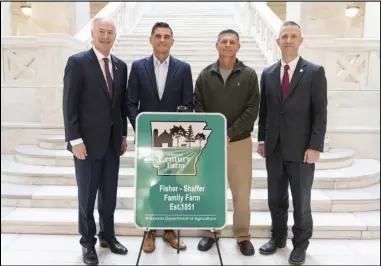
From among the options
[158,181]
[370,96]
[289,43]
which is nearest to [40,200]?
[158,181]

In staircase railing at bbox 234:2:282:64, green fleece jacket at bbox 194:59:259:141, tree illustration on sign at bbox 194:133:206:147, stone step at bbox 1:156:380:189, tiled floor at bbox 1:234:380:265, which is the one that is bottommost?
tiled floor at bbox 1:234:380:265

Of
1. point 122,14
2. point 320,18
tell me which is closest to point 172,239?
point 320,18

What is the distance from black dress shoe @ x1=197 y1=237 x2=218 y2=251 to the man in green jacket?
0.36 m

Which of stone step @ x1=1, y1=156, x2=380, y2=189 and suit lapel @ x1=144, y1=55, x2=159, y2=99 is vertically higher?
suit lapel @ x1=144, y1=55, x2=159, y2=99

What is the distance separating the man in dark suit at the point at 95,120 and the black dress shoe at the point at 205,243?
3.00ft

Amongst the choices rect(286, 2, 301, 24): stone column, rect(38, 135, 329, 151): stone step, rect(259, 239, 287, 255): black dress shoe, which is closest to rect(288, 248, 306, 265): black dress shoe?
rect(259, 239, 287, 255): black dress shoe

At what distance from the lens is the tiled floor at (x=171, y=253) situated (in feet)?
11.3

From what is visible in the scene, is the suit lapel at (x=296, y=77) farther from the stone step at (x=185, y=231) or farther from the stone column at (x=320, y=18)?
the stone column at (x=320, y=18)

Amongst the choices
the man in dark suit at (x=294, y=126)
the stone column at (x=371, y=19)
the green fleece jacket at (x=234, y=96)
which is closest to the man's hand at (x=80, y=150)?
the green fleece jacket at (x=234, y=96)

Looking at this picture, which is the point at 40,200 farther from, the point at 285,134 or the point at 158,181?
the point at 285,134

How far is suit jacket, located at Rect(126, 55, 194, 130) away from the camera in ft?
11.1

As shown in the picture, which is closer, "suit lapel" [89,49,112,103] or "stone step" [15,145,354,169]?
"suit lapel" [89,49,112,103]

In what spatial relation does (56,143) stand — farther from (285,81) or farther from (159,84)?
(285,81)

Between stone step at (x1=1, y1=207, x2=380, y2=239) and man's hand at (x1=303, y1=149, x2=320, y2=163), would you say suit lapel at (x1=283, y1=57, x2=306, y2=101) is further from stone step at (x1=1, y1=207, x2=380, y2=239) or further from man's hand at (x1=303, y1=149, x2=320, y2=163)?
stone step at (x1=1, y1=207, x2=380, y2=239)
